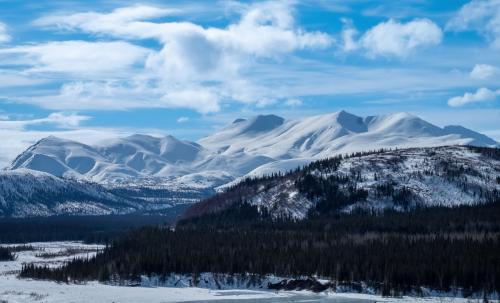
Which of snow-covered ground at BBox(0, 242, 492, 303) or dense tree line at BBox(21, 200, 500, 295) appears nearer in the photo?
snow-covered ground at BBox(0, 242, 492, 303)

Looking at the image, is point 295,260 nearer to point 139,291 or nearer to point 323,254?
point 323,254

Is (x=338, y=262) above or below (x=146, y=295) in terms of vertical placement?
above

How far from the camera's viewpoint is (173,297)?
149m

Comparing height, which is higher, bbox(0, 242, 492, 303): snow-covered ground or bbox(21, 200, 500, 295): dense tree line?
bbox(21, 200, 500, 295): dense tree line

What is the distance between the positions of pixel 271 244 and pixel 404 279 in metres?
45.7

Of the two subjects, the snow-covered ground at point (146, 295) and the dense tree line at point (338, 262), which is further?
the dense tree line at point (338, 262)

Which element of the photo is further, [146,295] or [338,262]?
[338,262]

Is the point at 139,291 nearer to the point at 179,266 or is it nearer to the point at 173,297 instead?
the point at 173,297

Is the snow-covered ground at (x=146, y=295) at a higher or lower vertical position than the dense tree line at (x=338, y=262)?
A: lower

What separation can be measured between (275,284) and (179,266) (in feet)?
75.9

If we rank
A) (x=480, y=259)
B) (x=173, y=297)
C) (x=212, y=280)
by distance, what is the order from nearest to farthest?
(x=173, y=297) < (x=480, y=259) < (x=212, y=280)

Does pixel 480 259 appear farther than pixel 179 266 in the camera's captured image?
No

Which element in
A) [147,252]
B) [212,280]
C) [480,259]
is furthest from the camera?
[147,252]

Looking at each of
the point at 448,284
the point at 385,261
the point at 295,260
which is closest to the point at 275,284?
the point at 295,260
